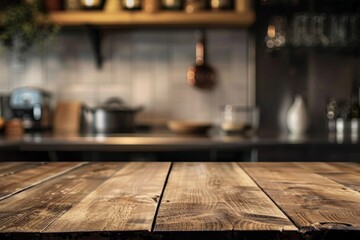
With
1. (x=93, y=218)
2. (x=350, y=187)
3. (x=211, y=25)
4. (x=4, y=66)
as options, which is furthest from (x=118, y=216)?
(x=4, y=66)

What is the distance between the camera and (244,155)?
2260 mm

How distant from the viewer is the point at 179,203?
715 millimetres

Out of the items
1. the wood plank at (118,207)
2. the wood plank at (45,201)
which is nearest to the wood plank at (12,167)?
the wood plank at (45,201)

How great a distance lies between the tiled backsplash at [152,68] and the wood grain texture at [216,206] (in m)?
1.87

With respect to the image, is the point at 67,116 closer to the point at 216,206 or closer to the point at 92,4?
the point at 92,4

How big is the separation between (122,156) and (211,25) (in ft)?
3.30

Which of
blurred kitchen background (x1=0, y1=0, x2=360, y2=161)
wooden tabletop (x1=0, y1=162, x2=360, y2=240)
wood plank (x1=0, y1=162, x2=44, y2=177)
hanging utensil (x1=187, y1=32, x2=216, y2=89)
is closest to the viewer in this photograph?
wooden tabletop (x1=0, y1=162, x2=360, y2=240)

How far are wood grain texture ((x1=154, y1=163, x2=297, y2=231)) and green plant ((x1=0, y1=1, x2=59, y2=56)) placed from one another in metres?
1.89

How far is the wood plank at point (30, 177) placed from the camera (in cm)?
86

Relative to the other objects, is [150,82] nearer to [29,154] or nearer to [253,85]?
[253,85]

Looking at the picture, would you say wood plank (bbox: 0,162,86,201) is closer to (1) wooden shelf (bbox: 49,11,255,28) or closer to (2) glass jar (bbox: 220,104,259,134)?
(2) glass jar (bbox: 220,104,259,134)

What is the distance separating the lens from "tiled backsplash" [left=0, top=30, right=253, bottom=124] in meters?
2.89

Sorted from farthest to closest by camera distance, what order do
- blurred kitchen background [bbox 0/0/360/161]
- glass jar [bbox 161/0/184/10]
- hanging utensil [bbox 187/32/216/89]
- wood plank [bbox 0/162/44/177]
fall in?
hanging utensil [bbox 187/32/216/89]
glass jar [bbox 161/0/184/10]
blurred kitchen background [bbox 0/0/360/161]
wood plank [bbox 0/162/44/177]

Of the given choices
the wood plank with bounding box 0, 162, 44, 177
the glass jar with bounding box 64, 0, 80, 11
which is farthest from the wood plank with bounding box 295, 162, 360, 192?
the glass jar with bounding box 64, 0, 80, 11
